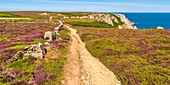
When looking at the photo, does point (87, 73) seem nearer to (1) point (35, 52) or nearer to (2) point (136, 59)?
(2) point (136, 59)

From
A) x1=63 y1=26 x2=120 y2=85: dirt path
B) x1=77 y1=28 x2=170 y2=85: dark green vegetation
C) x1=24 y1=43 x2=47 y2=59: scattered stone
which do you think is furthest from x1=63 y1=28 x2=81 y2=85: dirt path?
x1=77 y1=28 x2=170 y2=85: dark green vegetation

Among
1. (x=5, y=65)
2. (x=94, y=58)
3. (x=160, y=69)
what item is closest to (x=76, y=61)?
(x=94, y=58)

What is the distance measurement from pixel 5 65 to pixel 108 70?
13.5m

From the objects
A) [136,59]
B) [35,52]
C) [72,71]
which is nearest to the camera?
[72,71]

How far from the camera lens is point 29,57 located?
34.3m

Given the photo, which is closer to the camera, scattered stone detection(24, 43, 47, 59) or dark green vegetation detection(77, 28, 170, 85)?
dark green vegetation detection(77, 28, 170, 85)

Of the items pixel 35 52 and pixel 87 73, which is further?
pixel 35 52

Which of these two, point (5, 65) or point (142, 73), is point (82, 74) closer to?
point (142, 73)

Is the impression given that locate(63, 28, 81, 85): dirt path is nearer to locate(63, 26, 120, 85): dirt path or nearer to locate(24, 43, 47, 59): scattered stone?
locate(63, 26, 120, 85): dirt path

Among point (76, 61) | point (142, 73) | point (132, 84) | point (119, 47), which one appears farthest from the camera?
point (119, 47)

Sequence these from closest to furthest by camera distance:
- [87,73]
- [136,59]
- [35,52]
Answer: [87,73] → [136,59] → [35,52]

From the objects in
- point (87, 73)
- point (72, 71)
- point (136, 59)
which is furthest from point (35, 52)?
point (136, 59)

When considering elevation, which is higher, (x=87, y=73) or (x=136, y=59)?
(x=136, y=59)

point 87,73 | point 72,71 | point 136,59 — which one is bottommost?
point 87,73
